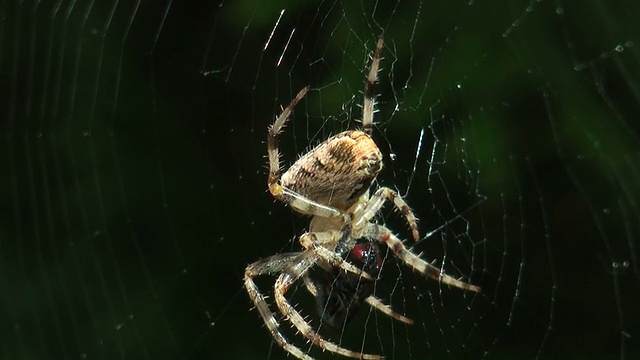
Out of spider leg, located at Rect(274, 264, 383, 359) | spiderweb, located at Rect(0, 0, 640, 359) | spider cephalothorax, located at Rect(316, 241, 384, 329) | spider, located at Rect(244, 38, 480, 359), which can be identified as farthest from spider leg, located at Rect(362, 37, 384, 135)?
spider leg, located at Rect(274, 264, 383, 359)

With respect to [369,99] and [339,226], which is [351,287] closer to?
[339,226]

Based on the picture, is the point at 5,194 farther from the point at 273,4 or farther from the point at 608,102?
the point at 608,102

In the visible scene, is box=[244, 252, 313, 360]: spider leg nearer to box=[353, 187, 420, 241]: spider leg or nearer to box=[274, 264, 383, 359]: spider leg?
box=[274, 264, 383, 359]: spider leg

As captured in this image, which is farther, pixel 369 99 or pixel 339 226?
pixel 339 226

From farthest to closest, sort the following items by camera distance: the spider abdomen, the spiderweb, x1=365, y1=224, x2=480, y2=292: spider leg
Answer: the spiderweb < x1=365, y1=224, x2=480, y2=292: spider leg < the spider abdomen

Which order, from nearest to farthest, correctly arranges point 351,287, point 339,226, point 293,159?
1. point 351,287
2. point 339,226
3. point 293,159

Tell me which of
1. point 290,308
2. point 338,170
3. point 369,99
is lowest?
point 290,308

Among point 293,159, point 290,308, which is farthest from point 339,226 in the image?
point 293,159
